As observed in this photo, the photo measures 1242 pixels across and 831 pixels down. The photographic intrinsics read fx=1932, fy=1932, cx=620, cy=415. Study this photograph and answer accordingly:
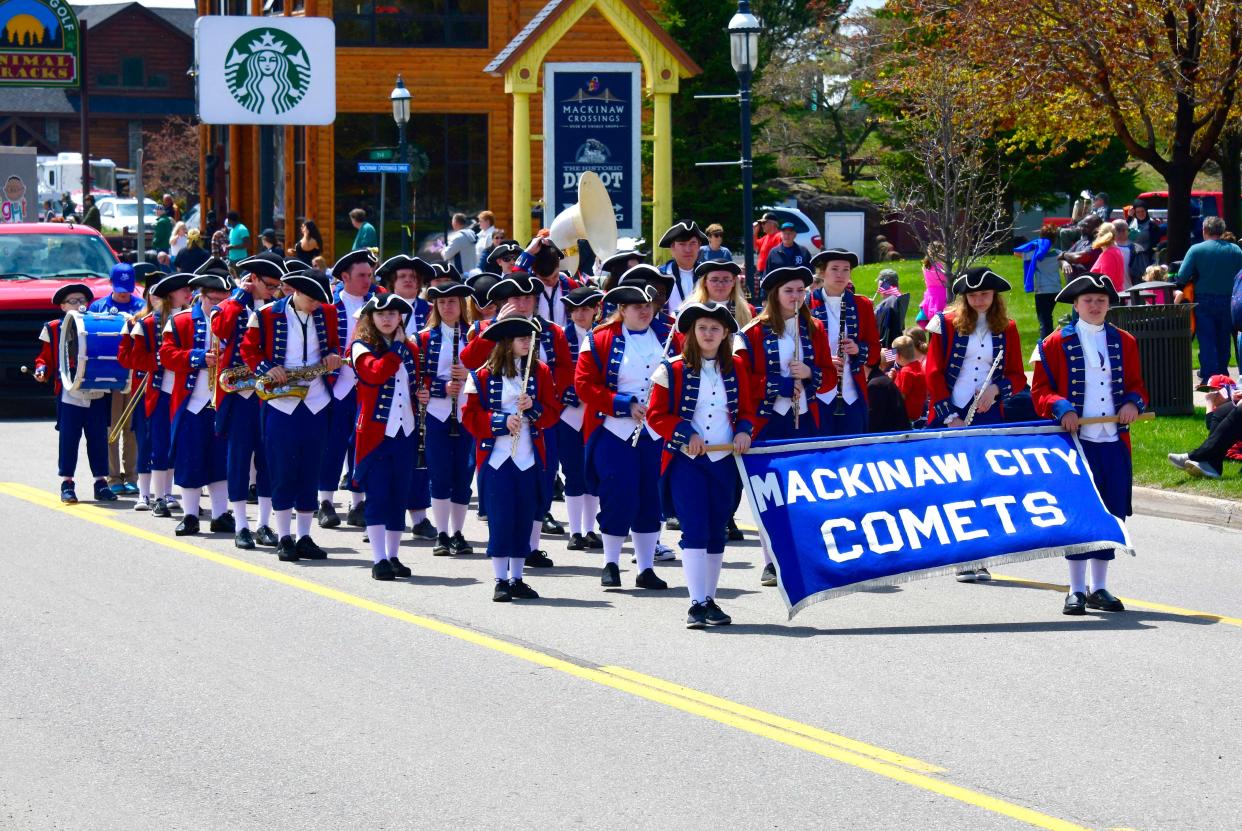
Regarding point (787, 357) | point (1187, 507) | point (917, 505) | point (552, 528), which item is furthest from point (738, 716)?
point (1187, 507)

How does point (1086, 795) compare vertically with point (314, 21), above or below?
below

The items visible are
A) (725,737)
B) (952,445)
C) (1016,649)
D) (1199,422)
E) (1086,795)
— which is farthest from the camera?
(1199,422)

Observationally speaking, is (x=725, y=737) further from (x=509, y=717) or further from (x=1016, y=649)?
(x=1016, y=649)

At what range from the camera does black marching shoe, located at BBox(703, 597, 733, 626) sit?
32.9 ft

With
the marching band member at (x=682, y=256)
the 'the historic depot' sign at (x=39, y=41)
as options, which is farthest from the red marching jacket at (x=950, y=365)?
the 'the historic depot' sign at (x=39, y=41)

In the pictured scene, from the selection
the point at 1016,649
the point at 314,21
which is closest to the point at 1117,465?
the point at 1016,649

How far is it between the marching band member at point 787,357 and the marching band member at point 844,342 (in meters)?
0.18

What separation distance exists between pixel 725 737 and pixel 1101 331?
4.12 meters

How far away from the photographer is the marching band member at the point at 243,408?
12.7m

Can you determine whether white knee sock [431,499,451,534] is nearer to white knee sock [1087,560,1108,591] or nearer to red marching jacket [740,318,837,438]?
red marching jacket [740,318,837,438]

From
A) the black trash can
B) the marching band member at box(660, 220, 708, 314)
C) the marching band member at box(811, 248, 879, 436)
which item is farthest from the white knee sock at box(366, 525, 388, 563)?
the black trash can

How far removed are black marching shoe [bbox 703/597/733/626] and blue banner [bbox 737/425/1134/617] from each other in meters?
0.37

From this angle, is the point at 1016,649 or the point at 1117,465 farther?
the point at 1117,465

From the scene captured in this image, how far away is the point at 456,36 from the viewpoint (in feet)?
126
